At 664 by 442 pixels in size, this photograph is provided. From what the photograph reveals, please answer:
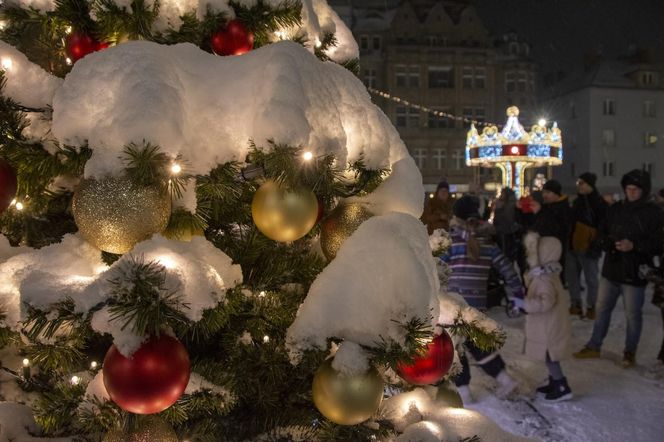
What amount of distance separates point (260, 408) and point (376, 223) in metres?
0.71

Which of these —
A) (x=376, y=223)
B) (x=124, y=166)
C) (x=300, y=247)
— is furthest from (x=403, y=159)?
(x=124, y=166)

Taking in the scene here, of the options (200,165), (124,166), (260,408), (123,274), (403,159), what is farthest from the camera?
(260,408)

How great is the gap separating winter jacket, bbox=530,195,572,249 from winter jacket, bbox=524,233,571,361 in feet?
6.99

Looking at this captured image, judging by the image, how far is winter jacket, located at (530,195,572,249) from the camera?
6.23 metres

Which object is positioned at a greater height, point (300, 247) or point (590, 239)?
point (300, 247)

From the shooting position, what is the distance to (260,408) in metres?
1.54

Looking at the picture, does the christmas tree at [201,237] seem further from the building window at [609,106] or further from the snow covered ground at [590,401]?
the building window at [609,106]

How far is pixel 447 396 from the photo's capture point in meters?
1.68

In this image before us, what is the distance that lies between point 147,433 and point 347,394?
1.46ft

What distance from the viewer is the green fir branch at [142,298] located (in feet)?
2.85

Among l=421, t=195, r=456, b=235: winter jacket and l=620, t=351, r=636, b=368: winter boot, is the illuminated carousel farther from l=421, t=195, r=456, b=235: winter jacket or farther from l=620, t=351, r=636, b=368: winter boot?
l=620, t=351, r=636, b=368: winter boot

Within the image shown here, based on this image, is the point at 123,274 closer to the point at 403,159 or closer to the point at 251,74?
the point at 251,74

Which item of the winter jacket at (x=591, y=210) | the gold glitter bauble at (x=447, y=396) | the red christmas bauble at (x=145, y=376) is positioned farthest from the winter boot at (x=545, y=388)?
the red christmas bauble at (x=145, y=376)

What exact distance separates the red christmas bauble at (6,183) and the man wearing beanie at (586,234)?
6556 mm
